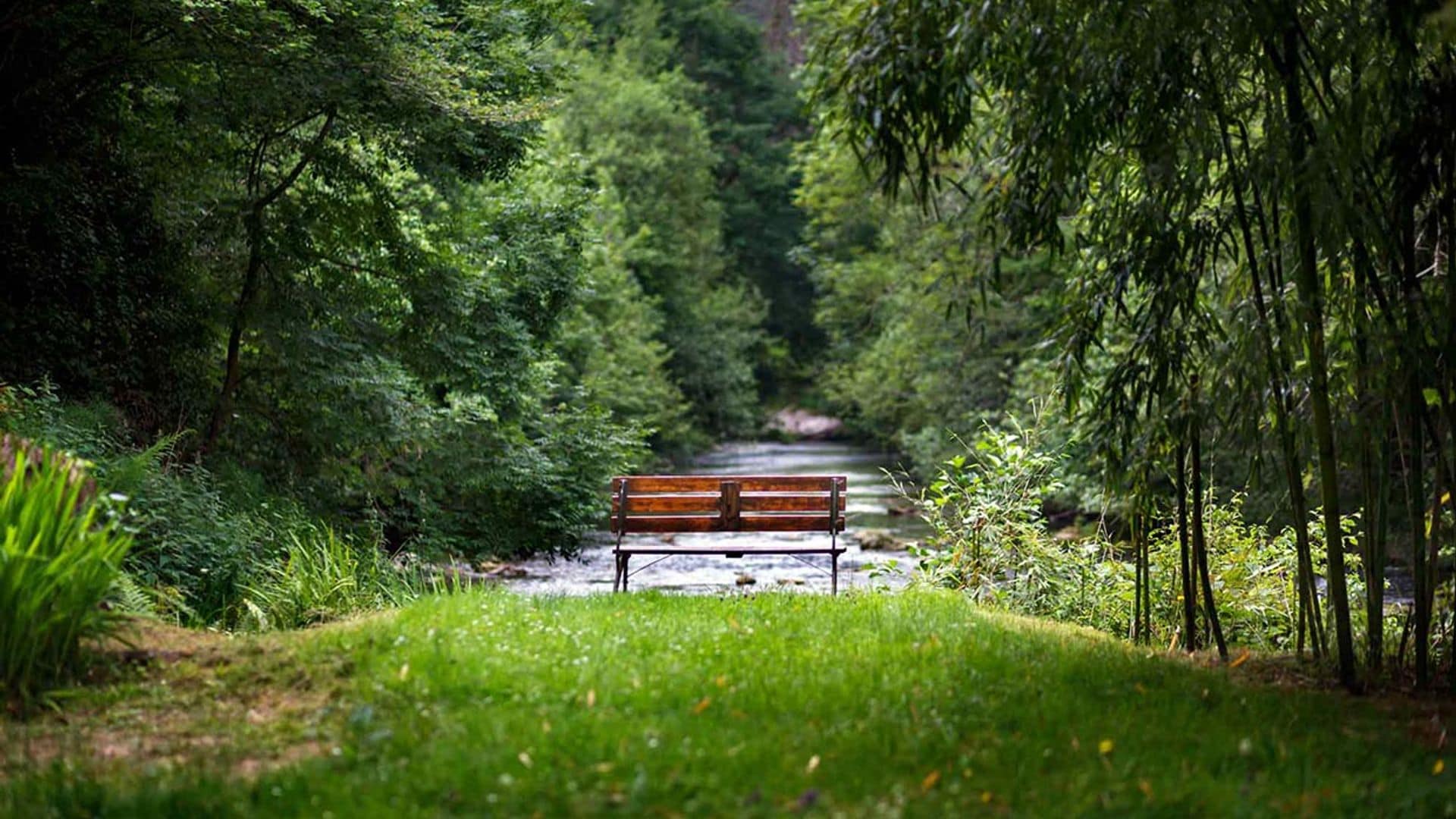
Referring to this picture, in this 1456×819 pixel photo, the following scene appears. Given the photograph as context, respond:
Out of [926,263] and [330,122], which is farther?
[926,263]

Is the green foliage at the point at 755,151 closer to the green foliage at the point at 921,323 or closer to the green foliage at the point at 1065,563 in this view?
the green foliage at the point at 921,323

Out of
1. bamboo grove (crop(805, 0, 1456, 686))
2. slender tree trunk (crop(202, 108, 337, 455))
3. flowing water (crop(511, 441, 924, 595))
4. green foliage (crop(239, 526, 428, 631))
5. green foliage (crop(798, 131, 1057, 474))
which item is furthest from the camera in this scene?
green foliage (crop(798, 131, 1057, 474))

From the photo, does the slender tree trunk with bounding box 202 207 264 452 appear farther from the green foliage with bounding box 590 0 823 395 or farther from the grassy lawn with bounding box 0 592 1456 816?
the green foliage with bounding box 590 0 823 395

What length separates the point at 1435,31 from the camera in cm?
522

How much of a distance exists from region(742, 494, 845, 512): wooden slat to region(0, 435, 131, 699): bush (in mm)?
6420

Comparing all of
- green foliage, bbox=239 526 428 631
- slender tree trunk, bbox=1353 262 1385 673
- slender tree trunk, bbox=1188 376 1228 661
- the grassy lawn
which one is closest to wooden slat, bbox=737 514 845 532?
green foliage, bbox=239 526 428 631

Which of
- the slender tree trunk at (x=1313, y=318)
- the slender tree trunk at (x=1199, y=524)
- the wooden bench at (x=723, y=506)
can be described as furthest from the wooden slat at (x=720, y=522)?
the slender tree trunk at (x=1313, y=318)

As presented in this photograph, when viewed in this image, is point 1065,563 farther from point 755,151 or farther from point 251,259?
point 755,151

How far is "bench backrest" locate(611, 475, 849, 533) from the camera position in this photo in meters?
11.0

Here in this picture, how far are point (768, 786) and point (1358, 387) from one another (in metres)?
3.60

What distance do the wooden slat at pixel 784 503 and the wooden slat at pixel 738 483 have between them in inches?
3.2

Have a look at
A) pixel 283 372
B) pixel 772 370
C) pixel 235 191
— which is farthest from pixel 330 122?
pixel 772 370

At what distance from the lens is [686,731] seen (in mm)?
4500

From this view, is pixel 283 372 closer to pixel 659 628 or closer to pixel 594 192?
pixel 594 192
